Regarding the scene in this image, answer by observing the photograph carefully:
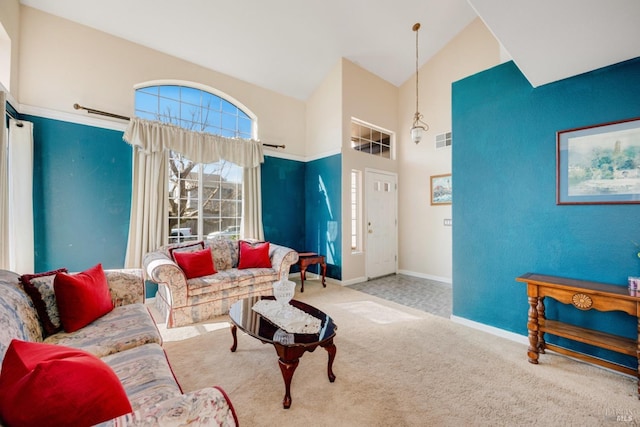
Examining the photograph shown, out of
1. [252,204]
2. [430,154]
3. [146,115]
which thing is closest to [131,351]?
[252,204]

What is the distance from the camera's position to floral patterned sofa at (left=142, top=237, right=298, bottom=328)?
2.95 m

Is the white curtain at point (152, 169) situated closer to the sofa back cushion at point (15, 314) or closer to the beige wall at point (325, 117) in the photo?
the sofa back cushion at point (15, 314)

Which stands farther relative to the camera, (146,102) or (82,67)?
(146,102)

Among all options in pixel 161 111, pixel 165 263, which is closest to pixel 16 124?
pixel 161 111

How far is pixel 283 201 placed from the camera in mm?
5160

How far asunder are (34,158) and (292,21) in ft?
12.0

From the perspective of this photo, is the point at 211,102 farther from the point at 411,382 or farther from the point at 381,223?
the point at 411,382

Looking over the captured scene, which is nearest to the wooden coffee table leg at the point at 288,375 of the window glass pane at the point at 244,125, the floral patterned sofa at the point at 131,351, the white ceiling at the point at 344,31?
the floral patterned sofa at the point at 131,351

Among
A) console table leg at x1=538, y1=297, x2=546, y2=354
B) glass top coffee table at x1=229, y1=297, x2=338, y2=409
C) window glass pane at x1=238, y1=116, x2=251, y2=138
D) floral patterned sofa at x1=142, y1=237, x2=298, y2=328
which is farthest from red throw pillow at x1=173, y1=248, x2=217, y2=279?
console table leg at x1=538, y1=297, x2=546, y2=354

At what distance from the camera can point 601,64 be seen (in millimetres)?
2148

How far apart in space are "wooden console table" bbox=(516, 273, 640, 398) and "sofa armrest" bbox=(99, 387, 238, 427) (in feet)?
8.16

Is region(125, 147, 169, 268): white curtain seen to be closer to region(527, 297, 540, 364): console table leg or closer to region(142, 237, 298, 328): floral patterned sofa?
region(142, 237, 298, 328): floral patterned sofa

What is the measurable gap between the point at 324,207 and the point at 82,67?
3912 mm

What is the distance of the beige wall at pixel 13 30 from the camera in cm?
266
